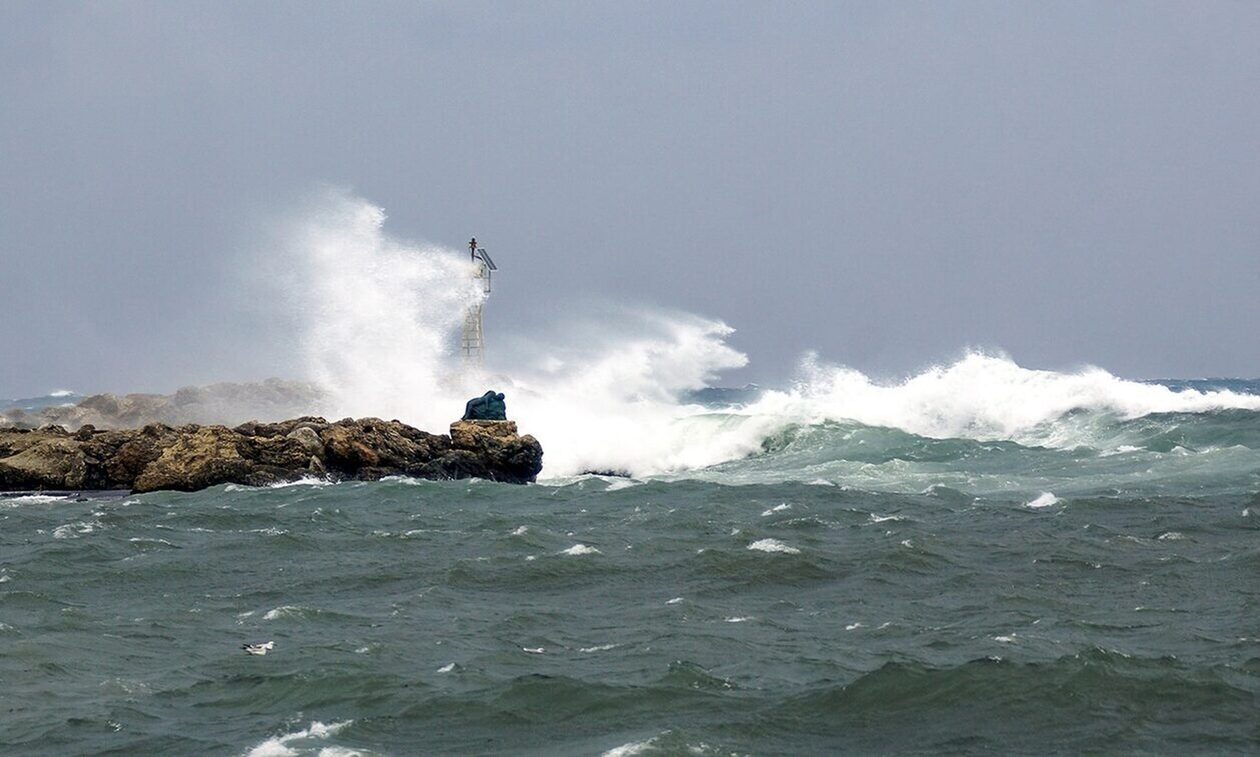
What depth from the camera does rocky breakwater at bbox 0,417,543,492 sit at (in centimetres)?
2928

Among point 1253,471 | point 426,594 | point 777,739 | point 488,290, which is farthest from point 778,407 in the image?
point 777,739

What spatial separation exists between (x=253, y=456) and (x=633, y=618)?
17.0m

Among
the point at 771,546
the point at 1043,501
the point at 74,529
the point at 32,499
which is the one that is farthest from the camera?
the point at 32,499

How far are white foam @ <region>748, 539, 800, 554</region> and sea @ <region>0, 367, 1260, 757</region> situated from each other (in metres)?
0.08

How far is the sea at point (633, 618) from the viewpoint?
1104 cm

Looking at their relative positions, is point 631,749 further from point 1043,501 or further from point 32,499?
point 32,499

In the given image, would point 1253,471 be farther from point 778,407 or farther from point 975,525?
point 778,407

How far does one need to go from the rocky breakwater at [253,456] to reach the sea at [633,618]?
1.63m

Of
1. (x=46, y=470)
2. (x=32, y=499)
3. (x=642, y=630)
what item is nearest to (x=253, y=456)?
(x=46, y=470)

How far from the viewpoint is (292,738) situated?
10.9m

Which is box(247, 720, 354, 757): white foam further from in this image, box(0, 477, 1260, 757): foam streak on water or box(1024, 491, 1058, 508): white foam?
box(1024, 491, 1058, 508): white foam

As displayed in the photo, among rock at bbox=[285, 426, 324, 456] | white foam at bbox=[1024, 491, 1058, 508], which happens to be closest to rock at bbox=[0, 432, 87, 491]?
rock at bbox=[285, 426, 324, 456]

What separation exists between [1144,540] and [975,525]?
265 centimetres

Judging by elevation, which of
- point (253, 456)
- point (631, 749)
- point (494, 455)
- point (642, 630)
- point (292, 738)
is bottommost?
point (631, 749)
